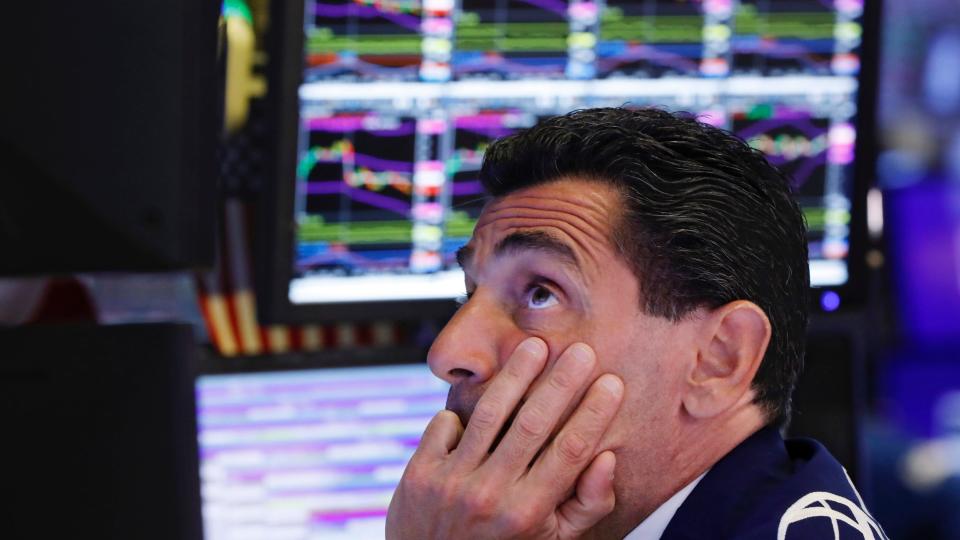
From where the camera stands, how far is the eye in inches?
47.4

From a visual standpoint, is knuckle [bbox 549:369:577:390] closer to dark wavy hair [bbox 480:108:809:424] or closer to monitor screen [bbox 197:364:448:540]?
dark wavy hair [bbox 480:108:809:424]

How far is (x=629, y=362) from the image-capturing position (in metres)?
1.18

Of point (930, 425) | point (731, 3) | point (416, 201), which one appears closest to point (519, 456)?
point (416, 201)

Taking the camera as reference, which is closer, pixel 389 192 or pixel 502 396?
pixel 502 396

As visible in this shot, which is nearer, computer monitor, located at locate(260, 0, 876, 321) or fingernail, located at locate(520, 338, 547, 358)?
fingernail, located at locate(520, 338, 547, 358)

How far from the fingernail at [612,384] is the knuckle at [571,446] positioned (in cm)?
5

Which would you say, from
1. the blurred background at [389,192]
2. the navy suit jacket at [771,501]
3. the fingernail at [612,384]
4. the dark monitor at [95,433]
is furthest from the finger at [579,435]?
the blurred background at [389,192]

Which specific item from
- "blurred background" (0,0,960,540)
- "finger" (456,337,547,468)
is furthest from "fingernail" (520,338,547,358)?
"blurred background" (0,0,960,540)

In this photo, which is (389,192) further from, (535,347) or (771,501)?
(771,501)

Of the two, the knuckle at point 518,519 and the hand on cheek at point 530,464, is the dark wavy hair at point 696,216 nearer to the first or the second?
the hand on cheek at point 530,464

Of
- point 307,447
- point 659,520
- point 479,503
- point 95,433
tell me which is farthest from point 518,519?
point 307,447

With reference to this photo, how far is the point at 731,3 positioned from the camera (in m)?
1.86

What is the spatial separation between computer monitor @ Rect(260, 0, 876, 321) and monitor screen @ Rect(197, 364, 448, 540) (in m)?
0.10

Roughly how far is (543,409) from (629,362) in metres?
0.09
